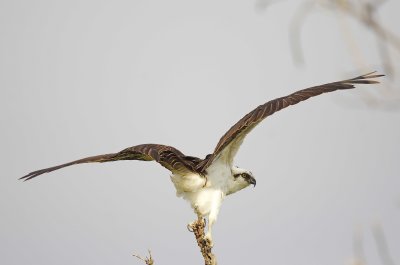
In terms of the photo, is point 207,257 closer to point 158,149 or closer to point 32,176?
point 158,149

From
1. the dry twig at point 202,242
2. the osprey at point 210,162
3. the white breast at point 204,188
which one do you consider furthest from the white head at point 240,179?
the dry twig at point 202,242

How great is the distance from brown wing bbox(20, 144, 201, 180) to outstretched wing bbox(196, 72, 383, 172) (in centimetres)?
17

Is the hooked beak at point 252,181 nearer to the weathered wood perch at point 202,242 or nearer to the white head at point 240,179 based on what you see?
the white head at point 240,179

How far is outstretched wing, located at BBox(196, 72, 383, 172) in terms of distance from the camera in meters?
6.65

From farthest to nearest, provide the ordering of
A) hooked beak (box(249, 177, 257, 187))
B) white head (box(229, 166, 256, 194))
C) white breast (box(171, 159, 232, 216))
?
hooked beak (box(249, 177, 257, 187)), white head (box(229, 166, 256, 194)), white breast (box(171, 159, 232, 216))

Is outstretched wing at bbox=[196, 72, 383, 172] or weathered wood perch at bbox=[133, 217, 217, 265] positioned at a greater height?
outstretched wing at bbox=[196, 72, 383, 172]

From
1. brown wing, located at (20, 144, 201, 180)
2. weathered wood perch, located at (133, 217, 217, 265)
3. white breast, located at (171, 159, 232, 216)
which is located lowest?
weathered wood perch, located at (133, 217, 217, 265)

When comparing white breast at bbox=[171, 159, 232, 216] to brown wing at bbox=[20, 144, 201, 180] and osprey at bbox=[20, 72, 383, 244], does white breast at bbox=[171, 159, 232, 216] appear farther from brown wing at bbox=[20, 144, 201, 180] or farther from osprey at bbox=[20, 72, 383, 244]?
brown wing at bbox=[20, 144, 201, 180]

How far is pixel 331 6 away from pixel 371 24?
9.8 inches

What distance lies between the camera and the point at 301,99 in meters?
6.83

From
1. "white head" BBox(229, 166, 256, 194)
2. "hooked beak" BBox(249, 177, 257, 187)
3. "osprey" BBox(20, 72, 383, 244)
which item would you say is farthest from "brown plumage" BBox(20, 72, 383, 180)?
"hooked beak" BBox(249, 177, 257, 187)

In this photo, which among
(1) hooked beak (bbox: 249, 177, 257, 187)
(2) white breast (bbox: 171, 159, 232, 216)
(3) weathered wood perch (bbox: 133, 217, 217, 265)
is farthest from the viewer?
(1) hooked beak (bbox: 249, 177, 257, 187)

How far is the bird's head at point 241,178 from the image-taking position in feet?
27.2

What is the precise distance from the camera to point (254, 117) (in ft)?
21.7
